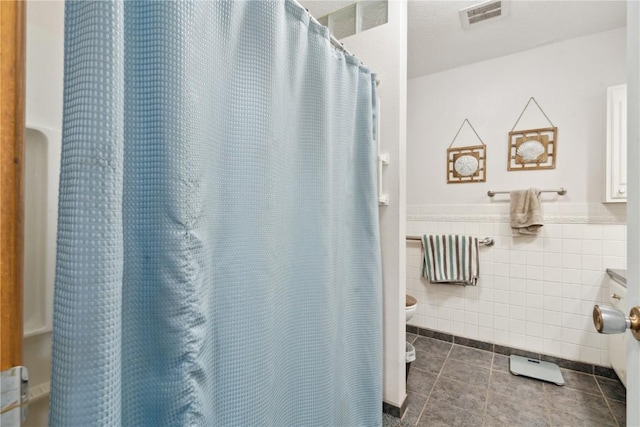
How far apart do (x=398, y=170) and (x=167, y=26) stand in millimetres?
1201

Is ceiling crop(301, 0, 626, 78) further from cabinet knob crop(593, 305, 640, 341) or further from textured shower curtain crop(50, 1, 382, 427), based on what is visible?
cabinet knob crop(593, 305, 640, 341)

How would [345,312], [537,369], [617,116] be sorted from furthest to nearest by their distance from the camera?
[537,369], [617,116], [345,312]

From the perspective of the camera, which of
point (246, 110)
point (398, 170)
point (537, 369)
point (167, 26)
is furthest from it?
point (537, 369)

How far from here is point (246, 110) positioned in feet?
2.44

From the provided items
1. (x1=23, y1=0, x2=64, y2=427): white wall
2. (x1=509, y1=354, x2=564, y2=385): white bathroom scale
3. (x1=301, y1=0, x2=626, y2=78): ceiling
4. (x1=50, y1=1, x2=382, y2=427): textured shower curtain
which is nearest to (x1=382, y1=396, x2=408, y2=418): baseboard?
(x1=50, y1=1, x2=382, y2=427): textured shower curtain

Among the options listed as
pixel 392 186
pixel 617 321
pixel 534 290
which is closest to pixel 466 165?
pixel 534 290

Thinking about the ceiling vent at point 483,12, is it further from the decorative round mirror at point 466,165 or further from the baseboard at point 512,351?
the baseboard at point 512,351

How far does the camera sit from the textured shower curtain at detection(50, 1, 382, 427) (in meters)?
0.42

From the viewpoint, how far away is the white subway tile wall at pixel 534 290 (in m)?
1.92

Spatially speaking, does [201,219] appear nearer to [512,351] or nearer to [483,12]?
[483,12]

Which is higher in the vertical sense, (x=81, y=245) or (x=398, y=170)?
(x=398, y=170)

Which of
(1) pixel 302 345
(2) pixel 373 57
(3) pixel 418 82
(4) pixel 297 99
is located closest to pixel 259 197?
(4) pixel 297 99

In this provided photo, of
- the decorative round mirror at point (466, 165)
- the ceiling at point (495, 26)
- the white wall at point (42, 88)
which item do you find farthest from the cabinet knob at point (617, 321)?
the decorative round mirror at point (466, 165)

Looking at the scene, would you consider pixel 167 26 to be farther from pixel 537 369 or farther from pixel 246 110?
pixel 537 369
